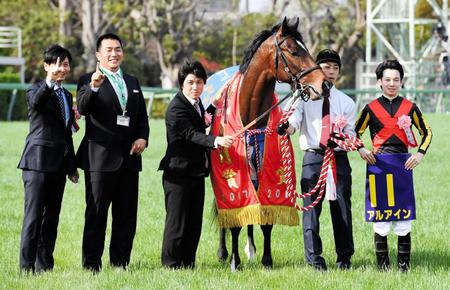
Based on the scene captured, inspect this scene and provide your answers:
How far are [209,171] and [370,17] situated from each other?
3006cm

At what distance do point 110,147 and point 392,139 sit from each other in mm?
2231

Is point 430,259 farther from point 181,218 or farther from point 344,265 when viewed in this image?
point 181,218

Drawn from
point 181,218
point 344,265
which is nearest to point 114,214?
point 181,218

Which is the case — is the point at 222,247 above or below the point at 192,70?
below

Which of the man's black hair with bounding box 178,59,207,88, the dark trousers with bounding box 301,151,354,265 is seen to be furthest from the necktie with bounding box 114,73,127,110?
the dark trousers with bounding box 301,151,354,265

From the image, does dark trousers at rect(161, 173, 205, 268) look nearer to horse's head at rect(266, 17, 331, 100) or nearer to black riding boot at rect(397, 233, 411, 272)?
horse's head at rect(266, 17, 331, 100)

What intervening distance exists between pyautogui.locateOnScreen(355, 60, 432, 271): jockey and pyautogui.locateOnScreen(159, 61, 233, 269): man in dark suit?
51.7 inches

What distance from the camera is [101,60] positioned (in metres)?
7.15

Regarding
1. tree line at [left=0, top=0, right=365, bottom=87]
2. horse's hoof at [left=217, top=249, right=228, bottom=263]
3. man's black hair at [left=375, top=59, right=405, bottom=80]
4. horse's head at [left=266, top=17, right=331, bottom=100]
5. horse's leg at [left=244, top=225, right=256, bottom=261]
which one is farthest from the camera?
tree line at [left=0, top=0, right=365, bottom=87]

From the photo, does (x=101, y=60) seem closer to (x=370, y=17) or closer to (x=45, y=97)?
(x=45, y=97)

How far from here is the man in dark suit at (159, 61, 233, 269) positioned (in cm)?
737

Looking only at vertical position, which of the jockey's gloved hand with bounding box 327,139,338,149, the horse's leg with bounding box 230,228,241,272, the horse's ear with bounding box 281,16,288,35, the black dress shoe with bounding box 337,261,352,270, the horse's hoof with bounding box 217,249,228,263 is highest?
the horse's ear with bounding box 281,16,288,35

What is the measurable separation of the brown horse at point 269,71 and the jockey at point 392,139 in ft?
2.41

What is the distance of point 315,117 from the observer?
7395 mm
